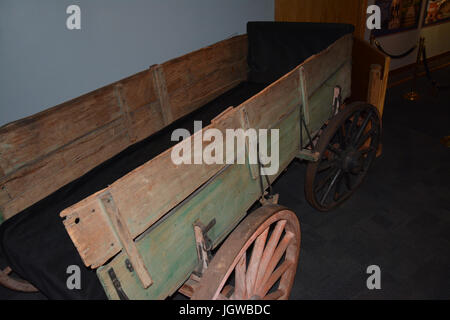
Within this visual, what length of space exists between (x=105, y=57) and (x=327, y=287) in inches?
99.2

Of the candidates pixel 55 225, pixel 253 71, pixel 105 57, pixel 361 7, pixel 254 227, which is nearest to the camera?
pixel 254 227

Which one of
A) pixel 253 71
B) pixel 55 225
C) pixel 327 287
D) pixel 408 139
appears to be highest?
pixel 253 71

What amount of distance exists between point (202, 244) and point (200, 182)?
11.4 inches

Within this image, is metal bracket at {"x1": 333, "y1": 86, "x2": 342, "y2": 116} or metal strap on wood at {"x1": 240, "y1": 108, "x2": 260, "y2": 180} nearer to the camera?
metal strap on wood at {"x1": 240, "y1": 108, "x2": 260, "y2": 180}

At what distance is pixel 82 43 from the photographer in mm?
2793

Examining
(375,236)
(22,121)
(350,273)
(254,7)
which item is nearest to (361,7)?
(254,7)

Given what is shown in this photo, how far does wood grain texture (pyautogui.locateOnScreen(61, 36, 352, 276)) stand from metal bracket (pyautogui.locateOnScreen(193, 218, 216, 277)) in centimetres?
17

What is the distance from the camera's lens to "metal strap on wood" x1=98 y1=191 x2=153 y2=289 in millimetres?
1222

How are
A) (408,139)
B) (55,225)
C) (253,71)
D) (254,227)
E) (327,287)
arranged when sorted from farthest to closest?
(408,139) → (253,71) → (327,287) → (55,225) → (254,227)

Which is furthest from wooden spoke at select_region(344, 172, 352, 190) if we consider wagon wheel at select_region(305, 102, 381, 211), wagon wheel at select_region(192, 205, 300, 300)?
wagon wheel at select_region(192, 205, 300, 300)

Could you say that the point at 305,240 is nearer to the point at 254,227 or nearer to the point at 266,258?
the point at 266,258

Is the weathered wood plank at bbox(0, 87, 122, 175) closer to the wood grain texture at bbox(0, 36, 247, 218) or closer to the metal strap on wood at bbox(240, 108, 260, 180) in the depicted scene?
the wood grain texture at bbox(0, 36, 247, 218)

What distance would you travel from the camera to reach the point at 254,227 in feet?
5.48

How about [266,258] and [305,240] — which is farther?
[305,240]
